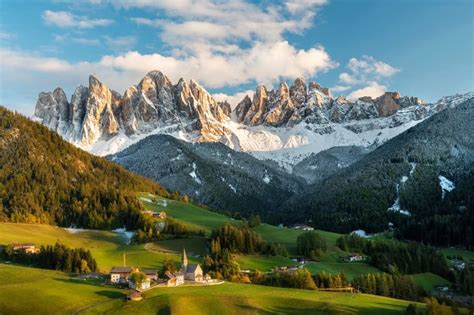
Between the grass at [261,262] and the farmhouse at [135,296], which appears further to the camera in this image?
the grass at [261,262]

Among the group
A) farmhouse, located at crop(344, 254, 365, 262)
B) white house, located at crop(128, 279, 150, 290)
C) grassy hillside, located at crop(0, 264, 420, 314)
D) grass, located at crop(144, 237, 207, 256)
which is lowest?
grassy hillside, located at crop(0, 264, 420, 314)

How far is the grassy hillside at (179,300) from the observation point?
87938 mm

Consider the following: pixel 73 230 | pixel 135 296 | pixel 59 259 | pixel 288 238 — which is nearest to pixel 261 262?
pixel 288 238

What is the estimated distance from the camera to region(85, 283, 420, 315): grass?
3469 inches

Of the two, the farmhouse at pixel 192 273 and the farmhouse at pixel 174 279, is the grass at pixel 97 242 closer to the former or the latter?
the farmhouse at pixel 192 273

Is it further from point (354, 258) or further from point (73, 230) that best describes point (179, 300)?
point (73, 230)

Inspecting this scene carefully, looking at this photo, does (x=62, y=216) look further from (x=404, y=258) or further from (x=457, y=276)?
(x=457, y=276)

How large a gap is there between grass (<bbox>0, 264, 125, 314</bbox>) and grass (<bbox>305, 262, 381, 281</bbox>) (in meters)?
58.4

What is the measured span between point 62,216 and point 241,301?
119501 mm

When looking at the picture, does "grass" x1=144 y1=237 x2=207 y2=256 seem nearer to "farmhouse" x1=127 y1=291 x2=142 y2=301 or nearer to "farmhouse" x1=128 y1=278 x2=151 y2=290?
"farmhouse" x1=128 y1=278 x2=151 y2=290

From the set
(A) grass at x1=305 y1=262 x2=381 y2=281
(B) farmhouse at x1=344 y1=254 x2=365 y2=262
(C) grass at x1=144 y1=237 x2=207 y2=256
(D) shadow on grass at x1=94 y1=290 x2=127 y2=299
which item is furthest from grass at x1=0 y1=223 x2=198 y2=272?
(B) farmhouse at x1=344 y1=254 x2=365 y2=262

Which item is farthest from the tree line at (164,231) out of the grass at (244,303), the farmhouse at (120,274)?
the grass at (244,303)

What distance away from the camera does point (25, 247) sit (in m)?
135

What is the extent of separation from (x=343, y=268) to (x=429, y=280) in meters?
21.5
